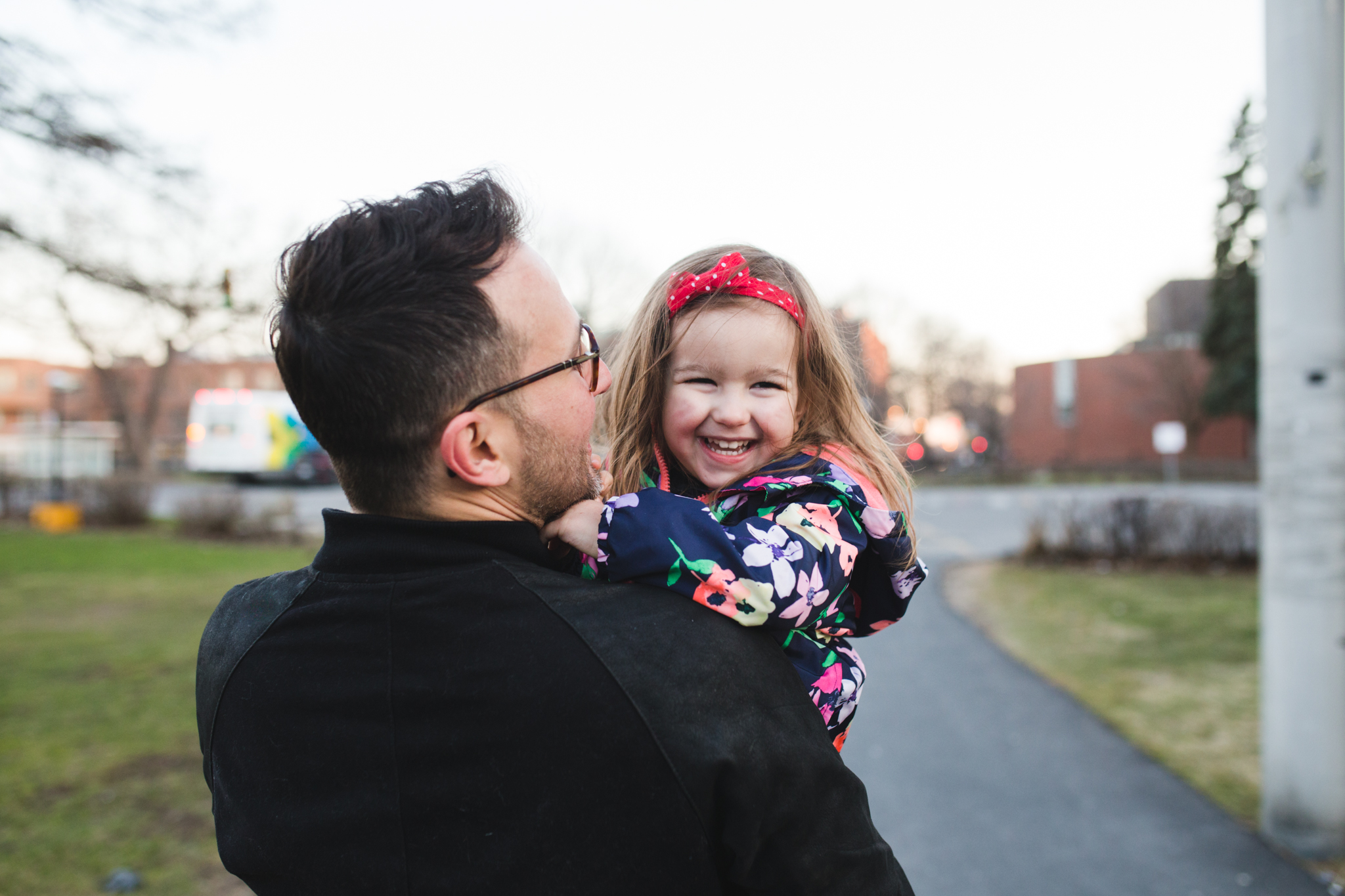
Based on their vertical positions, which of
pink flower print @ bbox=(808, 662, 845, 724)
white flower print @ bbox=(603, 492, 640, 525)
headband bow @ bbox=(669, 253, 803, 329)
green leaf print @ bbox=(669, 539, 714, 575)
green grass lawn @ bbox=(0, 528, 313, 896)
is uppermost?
headband bow @ bbox=(669, 253, 803, 329)

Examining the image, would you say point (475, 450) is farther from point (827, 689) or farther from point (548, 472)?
point (827, 689)

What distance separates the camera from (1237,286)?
125ft

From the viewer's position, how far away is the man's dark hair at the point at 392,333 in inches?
49.3

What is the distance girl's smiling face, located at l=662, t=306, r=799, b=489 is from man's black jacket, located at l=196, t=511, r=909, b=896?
81 cm

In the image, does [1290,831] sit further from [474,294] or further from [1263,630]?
[474,294]

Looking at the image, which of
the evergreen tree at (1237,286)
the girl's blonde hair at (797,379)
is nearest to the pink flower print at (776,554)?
the girl's blonde hair at (797,379)

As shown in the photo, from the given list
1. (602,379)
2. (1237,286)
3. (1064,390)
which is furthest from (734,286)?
(1064,390)

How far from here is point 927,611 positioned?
10609 millimetres

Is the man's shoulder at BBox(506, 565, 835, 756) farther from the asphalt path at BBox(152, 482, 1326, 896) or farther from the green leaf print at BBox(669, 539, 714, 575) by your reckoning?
the asphalt path at BBox(152, 482, 1326, 896)

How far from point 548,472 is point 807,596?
0.48m

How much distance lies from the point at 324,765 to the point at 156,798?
491cm

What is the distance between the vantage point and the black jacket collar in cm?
126

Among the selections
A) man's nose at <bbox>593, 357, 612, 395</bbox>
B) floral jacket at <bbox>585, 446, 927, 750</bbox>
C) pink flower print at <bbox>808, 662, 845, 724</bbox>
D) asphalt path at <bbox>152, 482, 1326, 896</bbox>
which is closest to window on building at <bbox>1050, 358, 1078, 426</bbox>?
asphalt path at <bbox>152, 482, 1326, 896</bbox>

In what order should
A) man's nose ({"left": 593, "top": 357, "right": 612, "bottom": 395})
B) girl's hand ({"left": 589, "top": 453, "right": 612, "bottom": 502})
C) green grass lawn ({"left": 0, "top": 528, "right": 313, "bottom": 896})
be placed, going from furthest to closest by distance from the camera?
green grass lawn ({"left": 0, "top": 528, "right": 313, "bottom": 896}) < girl's hand ({"left": 589, "top": 453, "right": 612, "bottom": 502}) < man's nose ({"left": 593, "top": 357, "right": 612, "bottom": 395})
